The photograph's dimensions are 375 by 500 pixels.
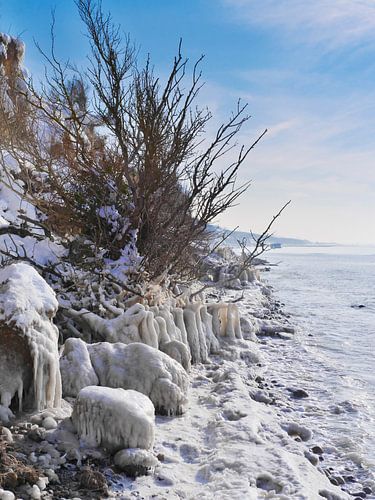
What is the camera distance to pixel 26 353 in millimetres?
4457

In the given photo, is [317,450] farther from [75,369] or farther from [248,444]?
[75,369]

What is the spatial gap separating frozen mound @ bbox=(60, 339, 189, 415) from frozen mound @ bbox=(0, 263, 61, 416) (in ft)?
2.06

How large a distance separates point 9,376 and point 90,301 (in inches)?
142

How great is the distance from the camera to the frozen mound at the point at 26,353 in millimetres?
4375

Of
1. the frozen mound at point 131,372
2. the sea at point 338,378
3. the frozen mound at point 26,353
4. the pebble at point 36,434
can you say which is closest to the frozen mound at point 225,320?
the sea at point 338,378

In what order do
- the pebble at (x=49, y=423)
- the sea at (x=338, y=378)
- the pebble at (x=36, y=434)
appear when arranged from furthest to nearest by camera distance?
the sea at (x=338, y=378)
the pebble at (x=49, y=423)
the pebble at (x=36, y=434)

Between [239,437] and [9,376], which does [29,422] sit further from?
[239,437]

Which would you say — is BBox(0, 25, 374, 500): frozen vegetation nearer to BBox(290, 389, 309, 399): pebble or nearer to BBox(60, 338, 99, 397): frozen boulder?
BBox(60, 338, 99, 397): frozen boulder

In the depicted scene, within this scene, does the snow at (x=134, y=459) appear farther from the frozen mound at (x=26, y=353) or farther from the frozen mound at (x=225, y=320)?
the frozen mound at (x=225, y=320)

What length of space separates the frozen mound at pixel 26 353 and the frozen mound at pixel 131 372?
0.63 meters

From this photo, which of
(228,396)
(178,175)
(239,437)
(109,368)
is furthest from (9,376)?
(178,175)

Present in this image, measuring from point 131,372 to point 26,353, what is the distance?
4.67 ft

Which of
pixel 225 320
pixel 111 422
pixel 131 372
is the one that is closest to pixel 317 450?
pixel 131 372

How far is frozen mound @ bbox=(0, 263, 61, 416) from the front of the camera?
4.38 m
